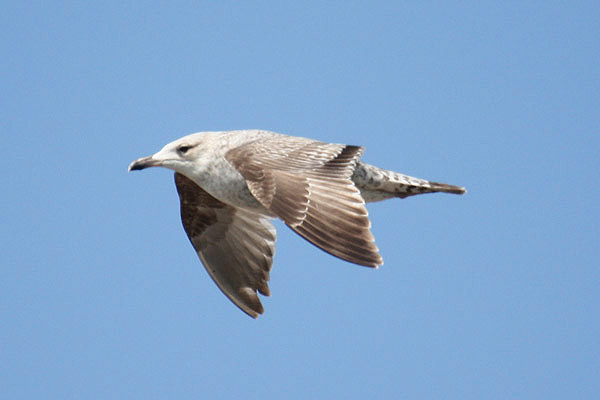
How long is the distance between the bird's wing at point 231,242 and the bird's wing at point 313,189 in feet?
5.37

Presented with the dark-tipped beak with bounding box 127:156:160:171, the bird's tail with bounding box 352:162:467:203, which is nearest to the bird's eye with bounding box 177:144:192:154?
the dark-tipped beak with bounding box 127:156:160:171

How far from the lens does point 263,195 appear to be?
8.76 m

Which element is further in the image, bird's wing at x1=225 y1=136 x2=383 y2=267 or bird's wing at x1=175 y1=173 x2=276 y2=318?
bird's wing at x1=175 y1=173 x2=276 y2=318

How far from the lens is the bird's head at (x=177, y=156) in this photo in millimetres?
9711

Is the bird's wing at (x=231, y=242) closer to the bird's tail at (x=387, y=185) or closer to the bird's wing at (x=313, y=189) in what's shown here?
the bird's tail at (x=387, y=185)

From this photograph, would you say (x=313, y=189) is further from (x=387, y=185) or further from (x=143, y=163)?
(x=143, y=163)

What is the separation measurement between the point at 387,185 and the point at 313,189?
1761mm

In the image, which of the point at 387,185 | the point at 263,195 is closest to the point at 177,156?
the point at 263,195

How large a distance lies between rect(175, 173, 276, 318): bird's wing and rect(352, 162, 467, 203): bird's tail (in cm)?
153

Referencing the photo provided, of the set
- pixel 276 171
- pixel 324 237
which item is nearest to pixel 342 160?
pixel 276 171

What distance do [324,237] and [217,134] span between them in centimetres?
257

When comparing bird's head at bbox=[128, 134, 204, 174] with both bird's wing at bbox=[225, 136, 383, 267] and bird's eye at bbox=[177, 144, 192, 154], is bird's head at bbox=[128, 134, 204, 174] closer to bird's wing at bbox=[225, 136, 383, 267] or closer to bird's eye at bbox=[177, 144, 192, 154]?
bird's eye at bbox=[177, 144, 192, 154]

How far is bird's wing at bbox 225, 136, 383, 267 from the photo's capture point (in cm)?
800

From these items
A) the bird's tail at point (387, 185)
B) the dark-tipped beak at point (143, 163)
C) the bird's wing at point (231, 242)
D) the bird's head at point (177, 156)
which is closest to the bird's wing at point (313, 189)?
the bird's head at point (177, 156)
